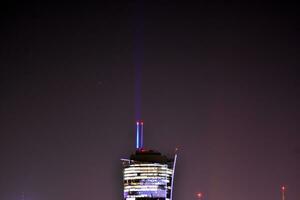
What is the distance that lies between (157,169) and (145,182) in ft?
14.0

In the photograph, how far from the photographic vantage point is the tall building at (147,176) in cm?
16612

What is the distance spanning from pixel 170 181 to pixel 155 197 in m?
6.26

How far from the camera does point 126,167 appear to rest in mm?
167125

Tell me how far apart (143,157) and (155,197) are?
32.4ft

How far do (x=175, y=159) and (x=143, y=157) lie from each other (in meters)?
7.96

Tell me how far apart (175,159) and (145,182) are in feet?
30.8

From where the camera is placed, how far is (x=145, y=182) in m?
167

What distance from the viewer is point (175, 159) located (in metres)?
165

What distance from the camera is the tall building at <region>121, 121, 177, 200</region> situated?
166 meters

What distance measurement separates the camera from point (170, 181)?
169125mm

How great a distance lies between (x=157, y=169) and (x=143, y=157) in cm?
→ 457

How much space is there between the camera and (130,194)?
165625 mm

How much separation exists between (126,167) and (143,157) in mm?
4677

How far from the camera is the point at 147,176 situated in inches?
6609
